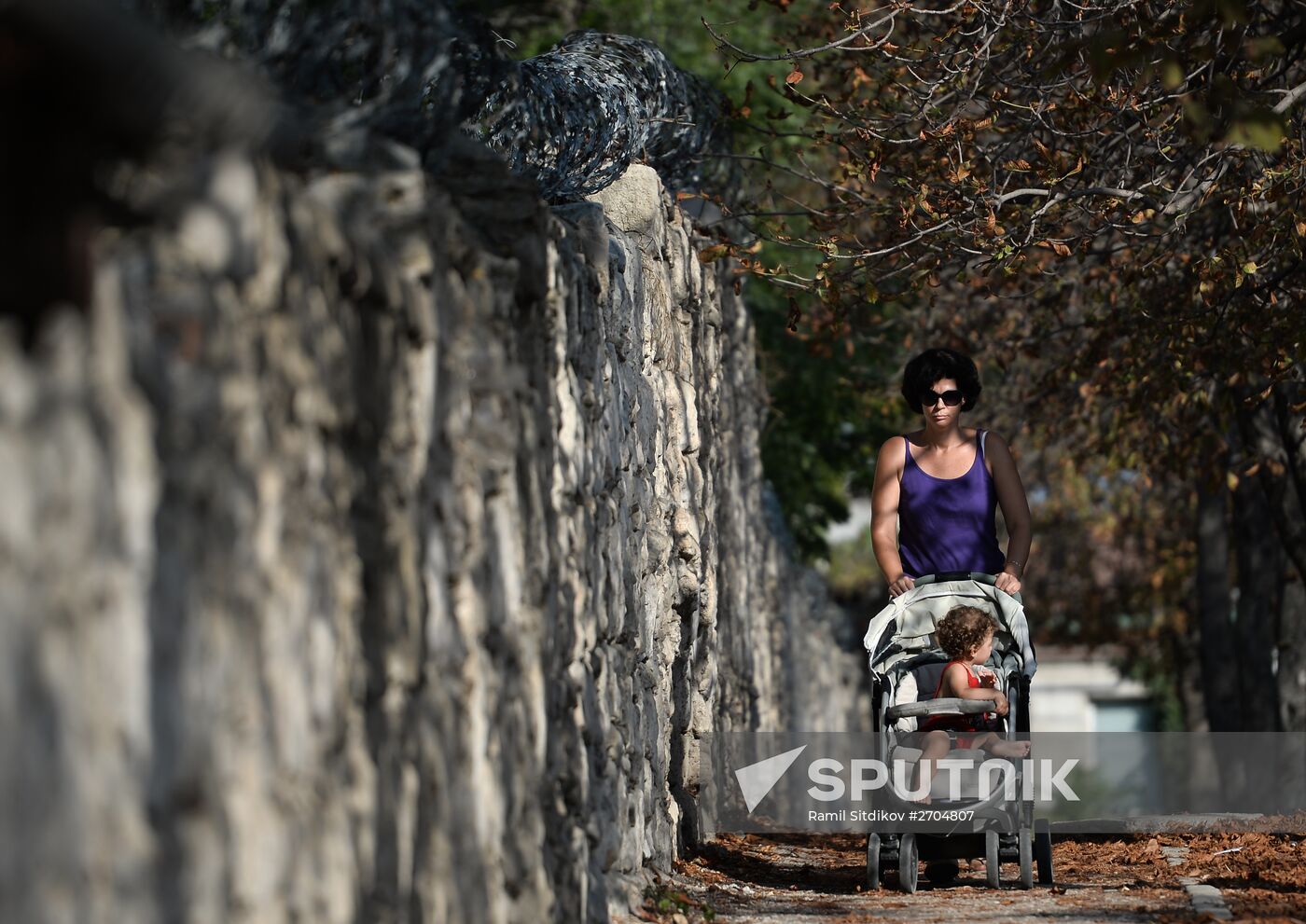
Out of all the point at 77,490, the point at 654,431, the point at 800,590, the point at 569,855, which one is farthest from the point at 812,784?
the point at 77,490

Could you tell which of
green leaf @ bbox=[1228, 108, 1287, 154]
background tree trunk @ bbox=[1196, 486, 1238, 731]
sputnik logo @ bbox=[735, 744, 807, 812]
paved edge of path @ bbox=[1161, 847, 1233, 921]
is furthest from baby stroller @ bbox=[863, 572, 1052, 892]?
background tree trunk @ bbox=[1196, 486, 1238, 731]

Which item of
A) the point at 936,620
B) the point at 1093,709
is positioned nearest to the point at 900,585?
the point at 936,620

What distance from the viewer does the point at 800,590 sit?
1622 cm

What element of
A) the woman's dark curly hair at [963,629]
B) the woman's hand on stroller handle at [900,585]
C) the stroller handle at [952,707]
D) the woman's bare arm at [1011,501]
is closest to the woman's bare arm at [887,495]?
the woman's hand on stroller handle at [900,585]

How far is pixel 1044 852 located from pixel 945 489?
4.66 ft

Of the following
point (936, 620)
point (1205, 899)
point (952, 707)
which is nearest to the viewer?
point (1205, 899)

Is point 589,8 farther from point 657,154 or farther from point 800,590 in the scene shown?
point 657,154

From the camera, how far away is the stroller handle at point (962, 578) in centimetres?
675

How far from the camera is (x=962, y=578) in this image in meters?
6.80

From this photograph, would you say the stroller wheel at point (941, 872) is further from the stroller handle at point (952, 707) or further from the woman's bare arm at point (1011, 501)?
the woman's bare arm at point (1011, 501)

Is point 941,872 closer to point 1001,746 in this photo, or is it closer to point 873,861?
point 873,861

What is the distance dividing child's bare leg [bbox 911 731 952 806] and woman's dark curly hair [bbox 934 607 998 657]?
0.31 metres

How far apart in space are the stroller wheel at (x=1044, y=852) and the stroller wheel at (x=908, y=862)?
466 millimetres

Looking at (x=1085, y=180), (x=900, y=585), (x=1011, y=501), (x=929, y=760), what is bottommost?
(x=929, y=760)
